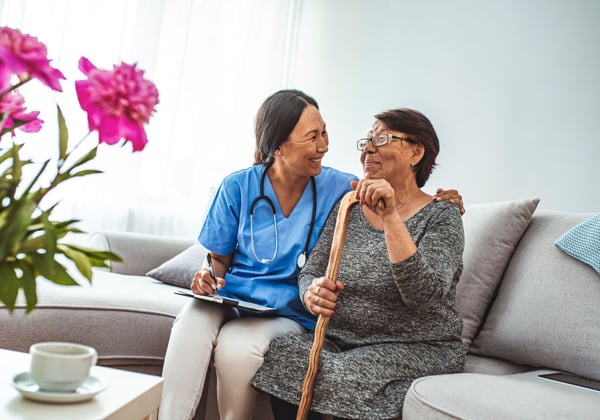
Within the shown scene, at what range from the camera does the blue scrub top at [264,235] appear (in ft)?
5.73

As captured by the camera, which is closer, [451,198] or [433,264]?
[433,264]

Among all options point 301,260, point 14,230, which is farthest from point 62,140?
point 301,260

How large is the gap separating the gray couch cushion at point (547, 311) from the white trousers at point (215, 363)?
0.62m

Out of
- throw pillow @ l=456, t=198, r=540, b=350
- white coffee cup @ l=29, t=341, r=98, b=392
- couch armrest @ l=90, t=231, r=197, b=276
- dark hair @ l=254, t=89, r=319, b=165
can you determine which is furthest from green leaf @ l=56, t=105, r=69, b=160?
couch armrest @ l=90, t=231, r=197, b=276

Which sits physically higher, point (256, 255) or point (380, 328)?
point (256, 255)

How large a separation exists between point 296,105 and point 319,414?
0.92m

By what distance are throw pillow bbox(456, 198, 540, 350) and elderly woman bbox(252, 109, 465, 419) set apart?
0.73 feet

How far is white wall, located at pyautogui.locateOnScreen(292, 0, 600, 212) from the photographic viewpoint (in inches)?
103

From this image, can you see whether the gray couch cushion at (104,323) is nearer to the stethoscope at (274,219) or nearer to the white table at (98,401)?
the stethoscope at (274,219)

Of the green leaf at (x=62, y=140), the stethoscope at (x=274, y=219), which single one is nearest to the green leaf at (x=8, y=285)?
the green leaf at (x=62, y=140)

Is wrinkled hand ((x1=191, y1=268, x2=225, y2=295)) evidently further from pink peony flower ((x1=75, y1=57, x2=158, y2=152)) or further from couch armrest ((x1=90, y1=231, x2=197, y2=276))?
pink peony flower ((x1=75, y1=57, x2=158, y2=152))

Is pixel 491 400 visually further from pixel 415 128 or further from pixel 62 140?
pixel 62 140

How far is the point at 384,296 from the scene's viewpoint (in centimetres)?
155

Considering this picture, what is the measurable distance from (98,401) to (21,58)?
1.80 feet
